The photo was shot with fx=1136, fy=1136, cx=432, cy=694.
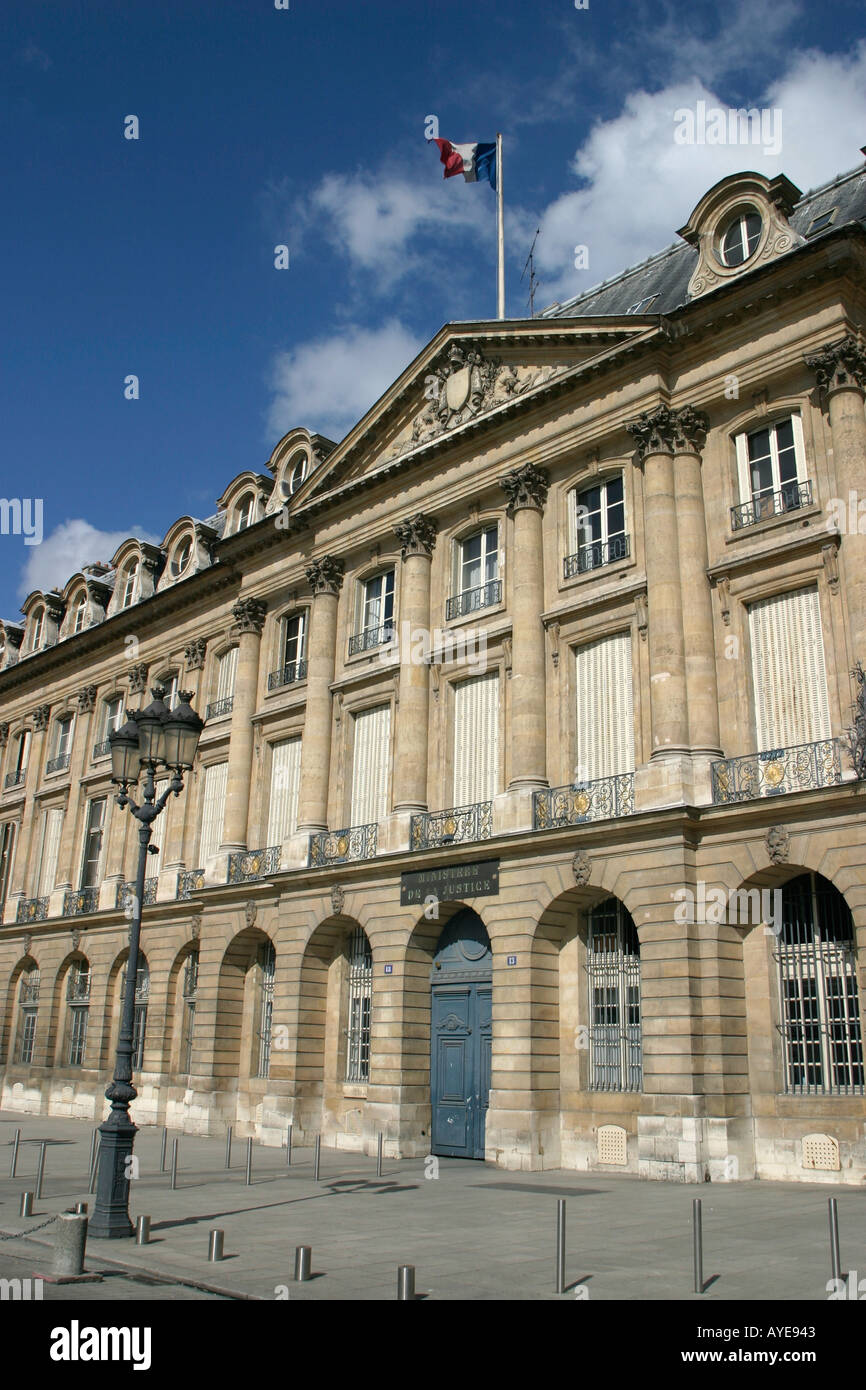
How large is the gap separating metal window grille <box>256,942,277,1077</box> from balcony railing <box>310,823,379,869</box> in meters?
3.85

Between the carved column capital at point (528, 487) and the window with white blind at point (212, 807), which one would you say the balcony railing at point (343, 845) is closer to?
the window with white blind at point (212, 807)

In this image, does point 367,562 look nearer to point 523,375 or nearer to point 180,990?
point 523,375

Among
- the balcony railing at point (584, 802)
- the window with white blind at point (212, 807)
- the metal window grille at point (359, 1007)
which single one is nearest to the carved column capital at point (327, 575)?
the window with white blind at point (212, 807)

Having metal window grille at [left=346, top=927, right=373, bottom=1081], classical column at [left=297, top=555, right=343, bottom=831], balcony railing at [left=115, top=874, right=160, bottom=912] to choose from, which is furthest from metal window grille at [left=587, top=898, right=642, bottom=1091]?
balcony railing at [left=115, top=874, right=160, bottom=912]

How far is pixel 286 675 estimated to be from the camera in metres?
32.0

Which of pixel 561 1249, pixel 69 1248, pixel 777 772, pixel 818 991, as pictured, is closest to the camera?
pixel 561 1249

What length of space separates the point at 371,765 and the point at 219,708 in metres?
8.34

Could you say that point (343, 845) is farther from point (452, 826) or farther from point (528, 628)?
point (528, 628)

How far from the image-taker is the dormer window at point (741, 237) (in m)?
23.1

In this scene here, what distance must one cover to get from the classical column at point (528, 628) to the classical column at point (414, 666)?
9.24 feet

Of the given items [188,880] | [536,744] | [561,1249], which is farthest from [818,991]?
[188,880]

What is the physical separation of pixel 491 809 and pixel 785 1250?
42.5 ft
